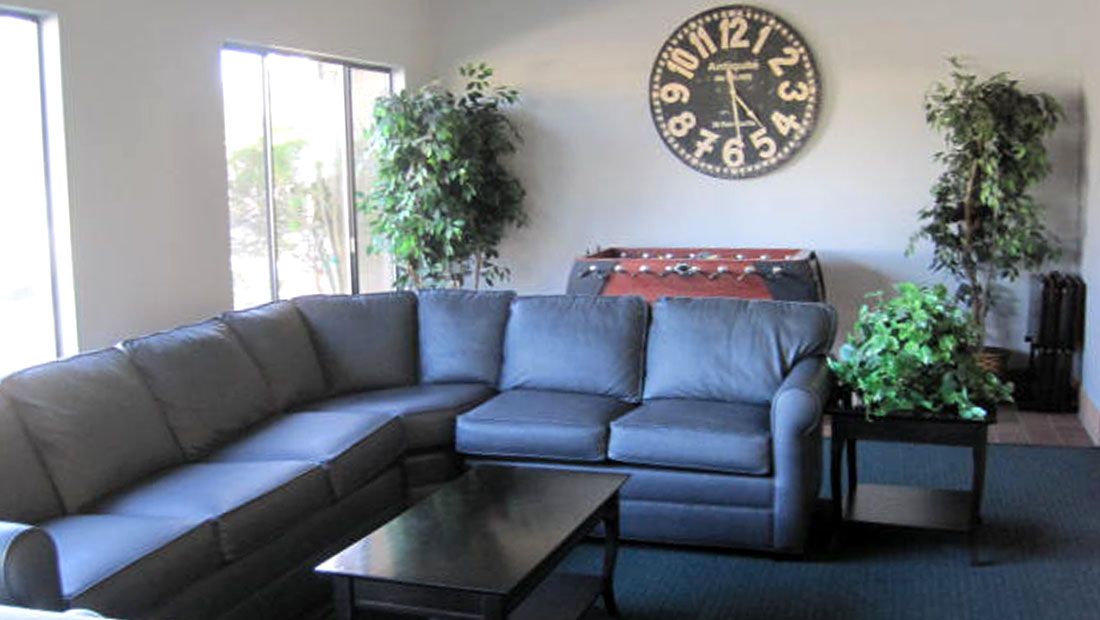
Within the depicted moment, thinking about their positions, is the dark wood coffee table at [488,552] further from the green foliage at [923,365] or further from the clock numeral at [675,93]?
the clock numeral at [675,93]

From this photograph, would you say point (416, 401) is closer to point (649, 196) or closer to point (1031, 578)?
point (1031, 578)

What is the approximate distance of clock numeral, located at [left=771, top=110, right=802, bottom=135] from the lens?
656 centimetres

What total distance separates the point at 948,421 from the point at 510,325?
199cm

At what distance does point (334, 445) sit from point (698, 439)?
1.31m

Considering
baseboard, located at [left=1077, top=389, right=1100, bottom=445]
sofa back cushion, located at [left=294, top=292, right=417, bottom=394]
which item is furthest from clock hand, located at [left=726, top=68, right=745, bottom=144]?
sofa back cushion, located at [left=294, top=292, right=417, bottom=394]

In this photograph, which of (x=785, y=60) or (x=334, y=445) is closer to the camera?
(x=334, y=445)

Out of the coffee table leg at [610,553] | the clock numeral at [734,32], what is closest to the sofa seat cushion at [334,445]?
the coffee table leg at [610,553]

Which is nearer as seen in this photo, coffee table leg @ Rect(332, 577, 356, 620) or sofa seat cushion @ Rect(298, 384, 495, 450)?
coffee table leg @ Rect(332, 577, 356, 620)

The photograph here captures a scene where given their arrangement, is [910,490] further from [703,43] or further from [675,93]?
[703,43]

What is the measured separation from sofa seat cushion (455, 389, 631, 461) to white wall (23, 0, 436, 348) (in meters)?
1.69

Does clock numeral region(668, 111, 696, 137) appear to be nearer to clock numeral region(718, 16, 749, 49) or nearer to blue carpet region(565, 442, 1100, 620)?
clock numeral region(718, 16, 749, 49)

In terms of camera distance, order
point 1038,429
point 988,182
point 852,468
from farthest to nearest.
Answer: point 988,182 → point 1038,429 → point 852,468

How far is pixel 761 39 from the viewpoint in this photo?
6586 millimetres

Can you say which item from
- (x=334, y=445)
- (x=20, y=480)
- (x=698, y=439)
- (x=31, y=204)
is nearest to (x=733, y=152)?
(x=698, y=439)
